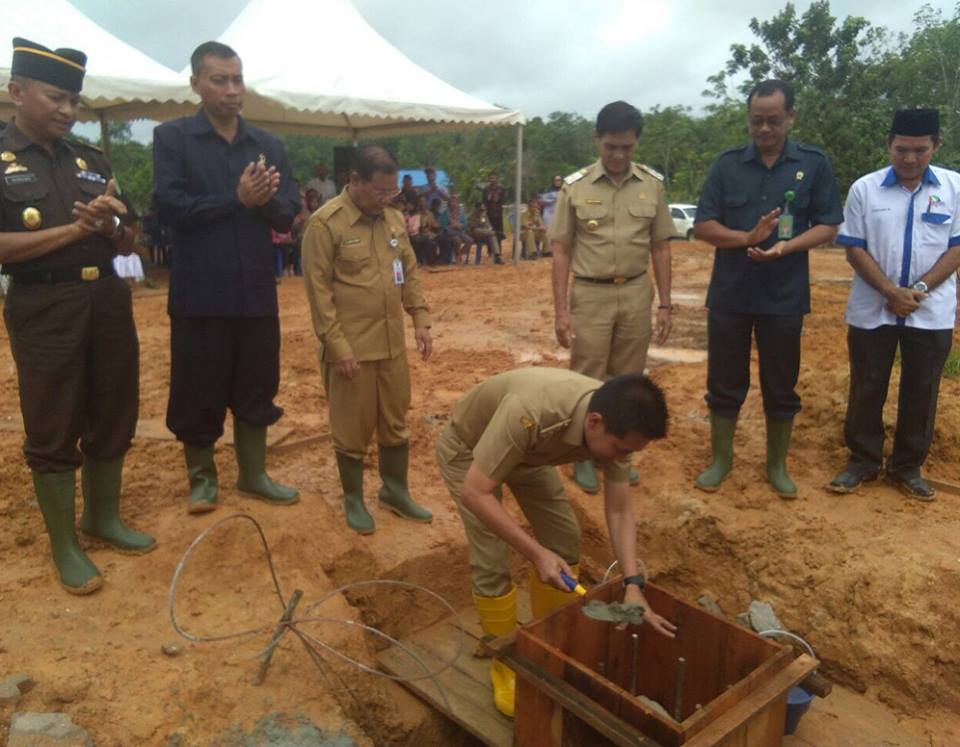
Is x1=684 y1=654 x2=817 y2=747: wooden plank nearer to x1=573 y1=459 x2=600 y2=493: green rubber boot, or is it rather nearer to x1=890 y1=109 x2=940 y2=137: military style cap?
x1=573 y1=459 x2=600 y2=493: green rubber boot

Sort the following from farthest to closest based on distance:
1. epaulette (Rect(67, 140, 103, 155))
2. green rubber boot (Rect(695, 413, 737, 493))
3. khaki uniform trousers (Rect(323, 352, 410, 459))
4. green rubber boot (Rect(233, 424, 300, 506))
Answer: green rubber boot (Rect(695, 413, 737, 493)) → green rubber boot (Rect(233, 424, 300, 506)) → khaki uniform trousers (Rect(323, 352, 410, 459)) → epaulette (Rect(67, 140, 103, 155))

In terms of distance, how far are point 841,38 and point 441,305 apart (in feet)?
26.8

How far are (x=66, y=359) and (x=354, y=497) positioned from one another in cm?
139

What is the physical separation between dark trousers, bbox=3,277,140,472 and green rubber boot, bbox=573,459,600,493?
7.58ft

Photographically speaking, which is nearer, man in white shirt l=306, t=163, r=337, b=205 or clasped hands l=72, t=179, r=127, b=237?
clasped hands l=72, t=179, r=127, b=237

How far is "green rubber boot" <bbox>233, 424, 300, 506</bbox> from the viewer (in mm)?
3641

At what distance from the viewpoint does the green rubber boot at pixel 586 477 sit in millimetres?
4266

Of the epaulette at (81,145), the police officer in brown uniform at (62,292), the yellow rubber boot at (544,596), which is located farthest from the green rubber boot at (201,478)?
the yellow rubber boot at (544,596)

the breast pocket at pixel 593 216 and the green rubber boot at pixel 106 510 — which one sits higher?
the breast pocket at pixel 593 216

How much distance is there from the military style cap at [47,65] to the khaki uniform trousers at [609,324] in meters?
2.36

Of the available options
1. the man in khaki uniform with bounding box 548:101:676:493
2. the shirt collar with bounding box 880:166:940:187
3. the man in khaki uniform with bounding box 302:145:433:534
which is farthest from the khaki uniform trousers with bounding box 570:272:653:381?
the shirt collar with bounding box 880:166:940:187

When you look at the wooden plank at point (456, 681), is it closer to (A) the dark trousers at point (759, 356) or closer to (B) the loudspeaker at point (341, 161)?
(A) the dark trousers at point (759, 356)

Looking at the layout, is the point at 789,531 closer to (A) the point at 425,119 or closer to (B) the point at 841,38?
(A) the point at 425,119

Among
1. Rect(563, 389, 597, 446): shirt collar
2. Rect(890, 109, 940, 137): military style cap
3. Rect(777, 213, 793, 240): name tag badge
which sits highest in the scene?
Rect(890, 109, 940, 137): military style cap
